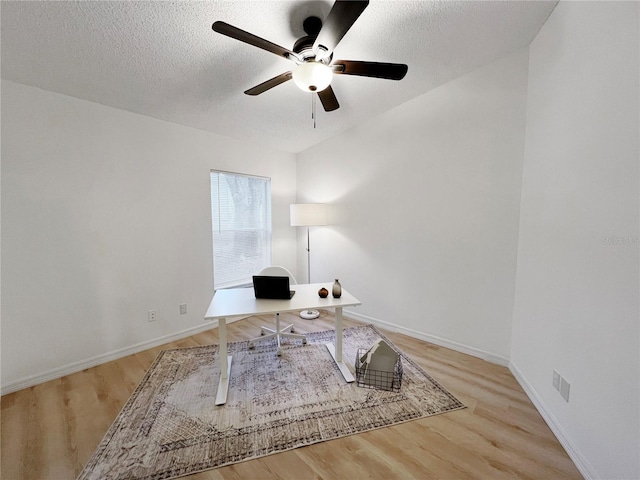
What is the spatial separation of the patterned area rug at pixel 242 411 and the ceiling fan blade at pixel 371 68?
2.27 metres

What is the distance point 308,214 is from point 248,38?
218 cm

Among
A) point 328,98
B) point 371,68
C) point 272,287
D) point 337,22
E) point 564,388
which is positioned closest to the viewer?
point 337,22

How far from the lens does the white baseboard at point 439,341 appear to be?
89.4 inches

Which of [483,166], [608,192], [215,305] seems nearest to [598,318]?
[608,192]

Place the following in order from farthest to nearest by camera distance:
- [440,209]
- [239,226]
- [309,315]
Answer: [239,226]
[309,315]
[440,209]

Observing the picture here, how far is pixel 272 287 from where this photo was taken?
2092 millimetres

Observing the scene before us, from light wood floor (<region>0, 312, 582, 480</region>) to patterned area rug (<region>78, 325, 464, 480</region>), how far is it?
→ 78mm

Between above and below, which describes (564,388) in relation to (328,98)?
below

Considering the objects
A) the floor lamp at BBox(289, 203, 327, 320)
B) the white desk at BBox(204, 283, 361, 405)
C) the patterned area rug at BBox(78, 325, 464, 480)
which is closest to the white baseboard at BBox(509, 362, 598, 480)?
the patterned area rug at BBox(78, 325, 464, 480)

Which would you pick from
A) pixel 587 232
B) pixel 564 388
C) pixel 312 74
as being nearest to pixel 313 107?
pixel 312 74

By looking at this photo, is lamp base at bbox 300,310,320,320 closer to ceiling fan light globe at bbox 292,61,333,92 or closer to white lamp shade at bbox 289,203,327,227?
white lamp shade at bbox 289,203,327,227

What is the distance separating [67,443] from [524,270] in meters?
3.35

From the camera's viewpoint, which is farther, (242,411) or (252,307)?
(252,307)

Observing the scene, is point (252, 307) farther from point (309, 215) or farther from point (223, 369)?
point (309, 215)
